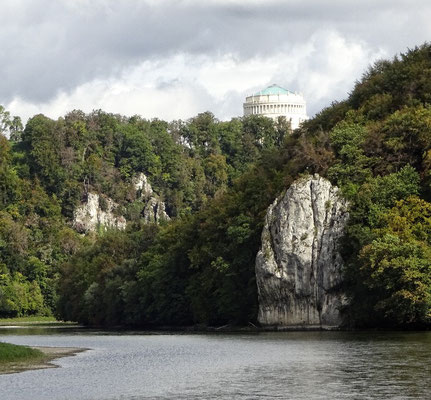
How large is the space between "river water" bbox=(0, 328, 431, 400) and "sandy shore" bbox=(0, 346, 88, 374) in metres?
1.02

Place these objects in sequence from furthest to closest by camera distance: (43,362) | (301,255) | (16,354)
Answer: (301,255) < (16,354) < (43,362)

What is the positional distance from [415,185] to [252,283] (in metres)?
22.2

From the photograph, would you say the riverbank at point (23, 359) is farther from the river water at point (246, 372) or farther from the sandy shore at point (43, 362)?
the river water at point (246, 372)

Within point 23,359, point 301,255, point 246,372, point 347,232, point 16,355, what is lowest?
point 246,372

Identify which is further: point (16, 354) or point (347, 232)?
point (347, 232)

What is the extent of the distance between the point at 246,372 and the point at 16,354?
60.1 ft

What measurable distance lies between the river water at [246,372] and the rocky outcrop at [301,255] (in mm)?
20374

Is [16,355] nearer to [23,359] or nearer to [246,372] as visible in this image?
[23,359]

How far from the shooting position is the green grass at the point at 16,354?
77.2 m

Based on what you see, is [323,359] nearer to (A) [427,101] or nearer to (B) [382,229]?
(B) [382,229]

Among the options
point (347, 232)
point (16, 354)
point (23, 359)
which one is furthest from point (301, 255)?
point (16, 354)

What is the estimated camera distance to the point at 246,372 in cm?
6819

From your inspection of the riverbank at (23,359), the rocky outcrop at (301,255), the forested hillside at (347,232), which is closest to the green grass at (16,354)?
the riverbank at (23,359)

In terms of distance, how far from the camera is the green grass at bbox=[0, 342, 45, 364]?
77.2 meters
